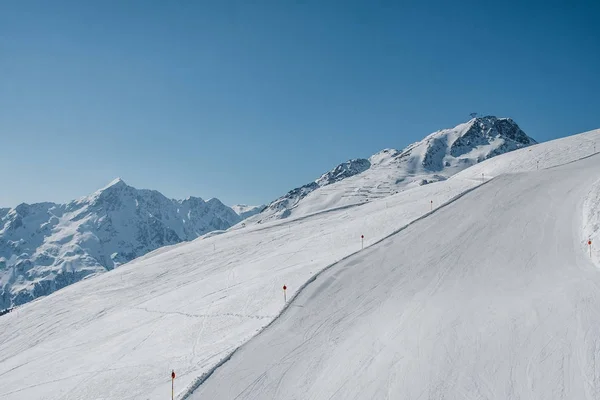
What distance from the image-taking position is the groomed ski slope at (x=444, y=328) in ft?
44.2

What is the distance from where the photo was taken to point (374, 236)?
33031mm

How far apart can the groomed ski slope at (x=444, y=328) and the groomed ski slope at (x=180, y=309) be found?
206cm

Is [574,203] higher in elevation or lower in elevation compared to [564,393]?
higher

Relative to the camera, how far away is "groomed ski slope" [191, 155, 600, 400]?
1347 centimetres

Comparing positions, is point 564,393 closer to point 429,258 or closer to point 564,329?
point 564,329

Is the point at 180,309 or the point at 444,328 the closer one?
the point at 444,328

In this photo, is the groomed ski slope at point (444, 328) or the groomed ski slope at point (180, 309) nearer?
the groomed ski slope at point (444, 328)

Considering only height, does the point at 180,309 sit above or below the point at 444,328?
above

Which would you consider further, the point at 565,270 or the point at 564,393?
the point at 565,270

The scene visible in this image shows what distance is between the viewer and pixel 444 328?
16.6 m

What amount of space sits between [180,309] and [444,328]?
1660 cm

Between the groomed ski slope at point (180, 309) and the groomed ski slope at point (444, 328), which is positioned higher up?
the groomed ski slope at point (180, 309)

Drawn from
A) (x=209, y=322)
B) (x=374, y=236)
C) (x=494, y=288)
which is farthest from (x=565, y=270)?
(x=209, y=322)

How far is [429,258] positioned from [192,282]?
20016 mm
